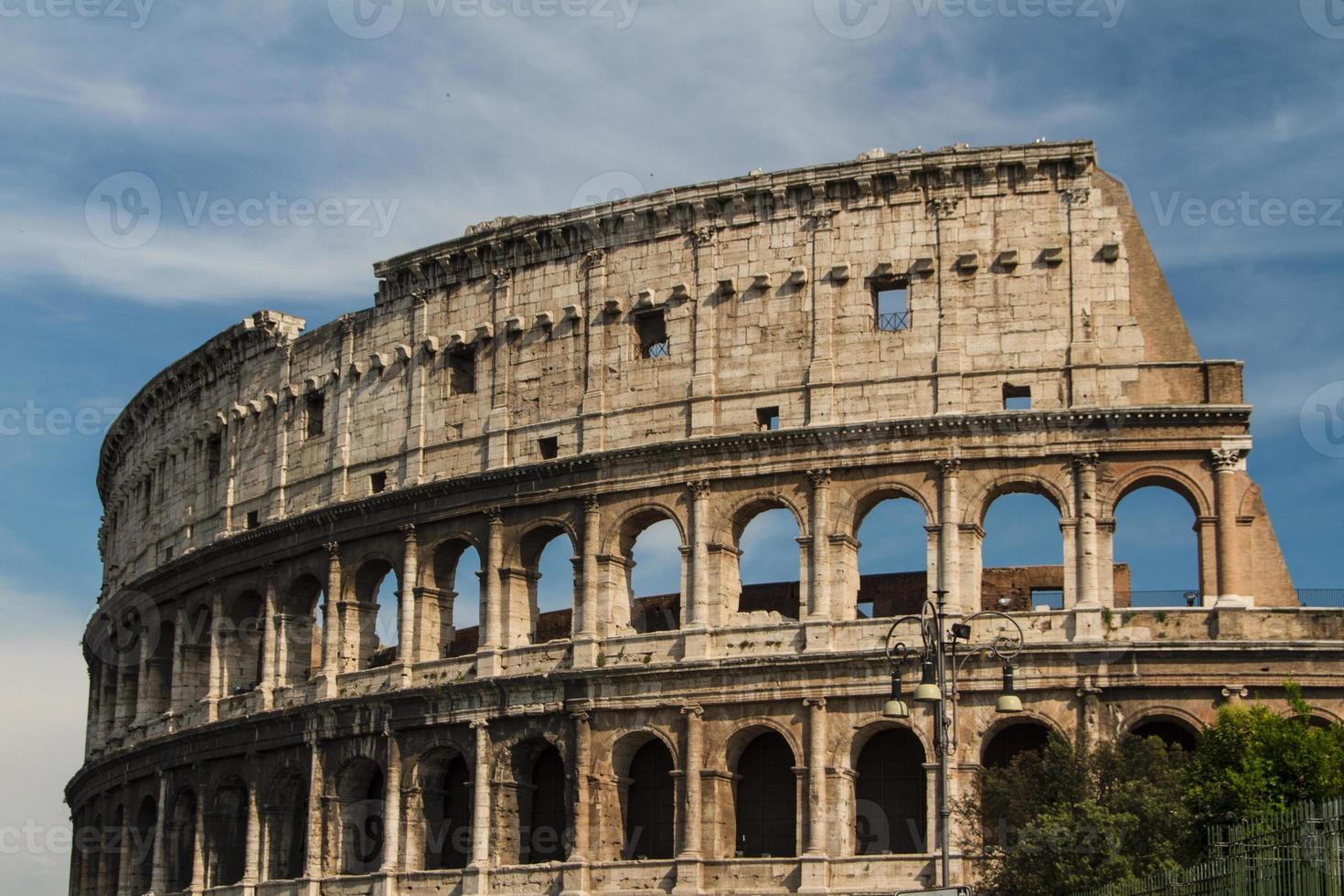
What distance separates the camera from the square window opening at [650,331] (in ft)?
146

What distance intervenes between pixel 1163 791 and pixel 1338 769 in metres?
2.89

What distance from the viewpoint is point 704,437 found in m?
42.4

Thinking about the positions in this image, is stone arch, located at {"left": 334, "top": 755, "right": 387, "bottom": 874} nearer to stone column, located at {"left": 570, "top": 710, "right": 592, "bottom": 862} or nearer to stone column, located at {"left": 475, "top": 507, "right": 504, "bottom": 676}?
stone column, located at {"left": 475, "top": 507, "right": 504, "bottom": 676}

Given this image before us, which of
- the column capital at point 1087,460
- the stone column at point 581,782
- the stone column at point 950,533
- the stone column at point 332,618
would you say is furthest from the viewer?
the stone column at point 332,618

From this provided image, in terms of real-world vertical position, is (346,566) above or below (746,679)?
above

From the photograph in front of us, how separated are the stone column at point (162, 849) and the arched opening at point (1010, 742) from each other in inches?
893

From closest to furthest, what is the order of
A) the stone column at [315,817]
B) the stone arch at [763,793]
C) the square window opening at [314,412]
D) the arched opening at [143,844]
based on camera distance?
the stone arch at [763,793], the stone column at [315,817], the square window opening at [314,412], the arched opening at [143,844]

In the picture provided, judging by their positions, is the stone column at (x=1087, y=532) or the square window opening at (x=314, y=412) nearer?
the stone column at (x=1087, y=532)

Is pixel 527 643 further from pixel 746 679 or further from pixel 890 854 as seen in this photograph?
pixel 890 854

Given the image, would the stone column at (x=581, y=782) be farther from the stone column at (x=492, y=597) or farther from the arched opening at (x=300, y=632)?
the arched opening at (x=300, y=632)

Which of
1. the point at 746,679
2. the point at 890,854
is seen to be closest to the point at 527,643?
the point at 746,679

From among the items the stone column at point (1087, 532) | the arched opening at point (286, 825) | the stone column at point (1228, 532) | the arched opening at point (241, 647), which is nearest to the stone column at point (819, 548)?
the stone column at point (1087, 532)

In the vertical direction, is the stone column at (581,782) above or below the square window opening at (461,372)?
below

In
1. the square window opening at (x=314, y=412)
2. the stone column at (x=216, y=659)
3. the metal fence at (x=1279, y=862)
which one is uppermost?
the square window opening at (x=314, y=412)
